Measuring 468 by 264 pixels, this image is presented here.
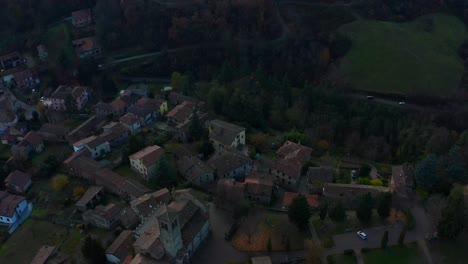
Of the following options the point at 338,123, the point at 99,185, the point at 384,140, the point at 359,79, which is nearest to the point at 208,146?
the point at 99,185

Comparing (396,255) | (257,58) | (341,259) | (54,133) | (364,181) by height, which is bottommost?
(341,259)

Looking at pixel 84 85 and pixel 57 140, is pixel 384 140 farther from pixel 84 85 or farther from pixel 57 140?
pixel 84 85

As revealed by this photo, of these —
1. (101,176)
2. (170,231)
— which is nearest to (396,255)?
(170,231)

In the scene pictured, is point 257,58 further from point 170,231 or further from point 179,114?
point 170,231

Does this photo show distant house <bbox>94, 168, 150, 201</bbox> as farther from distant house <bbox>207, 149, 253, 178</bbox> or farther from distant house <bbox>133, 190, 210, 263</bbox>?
distant house <bbox>207, 149, 253, 178</bbox>

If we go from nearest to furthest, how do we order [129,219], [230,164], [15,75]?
1. [129,219]
2. [230,164]
3. [15,75]

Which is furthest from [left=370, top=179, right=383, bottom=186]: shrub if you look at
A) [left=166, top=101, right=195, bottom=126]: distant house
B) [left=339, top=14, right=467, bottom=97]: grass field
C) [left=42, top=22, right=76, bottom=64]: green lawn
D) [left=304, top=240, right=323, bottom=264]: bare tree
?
[left=42, top=22, right=76, bottom=64]: green lawn
